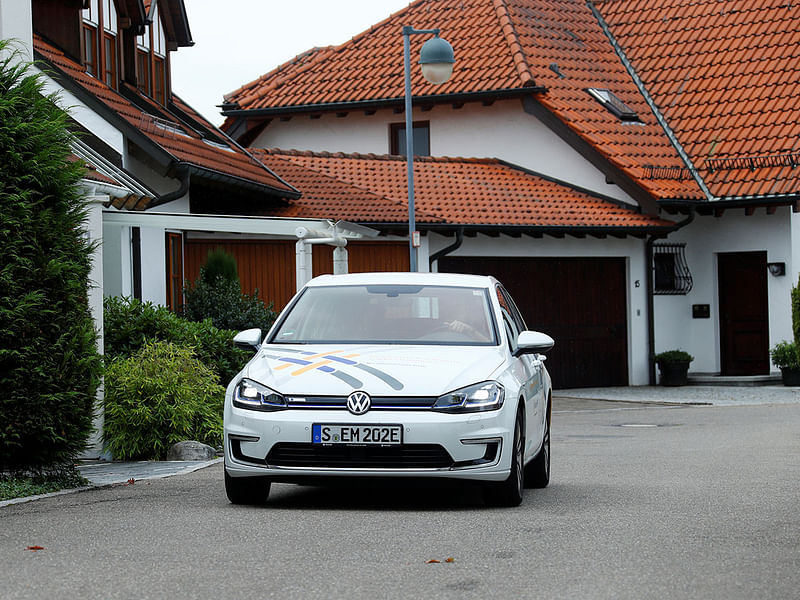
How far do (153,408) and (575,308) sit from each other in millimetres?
15948

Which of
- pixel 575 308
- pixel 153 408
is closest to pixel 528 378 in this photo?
pixel 153 408

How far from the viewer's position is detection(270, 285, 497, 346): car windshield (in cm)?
1026

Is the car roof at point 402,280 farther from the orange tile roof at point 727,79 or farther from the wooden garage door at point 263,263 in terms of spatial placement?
the orange tile roof at point 727,79

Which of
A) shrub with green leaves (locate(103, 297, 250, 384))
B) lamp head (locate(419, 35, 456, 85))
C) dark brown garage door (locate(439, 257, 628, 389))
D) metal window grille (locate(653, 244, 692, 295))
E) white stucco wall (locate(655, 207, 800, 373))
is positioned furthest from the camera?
metal window grille (locate(653, 244, 692, 295))

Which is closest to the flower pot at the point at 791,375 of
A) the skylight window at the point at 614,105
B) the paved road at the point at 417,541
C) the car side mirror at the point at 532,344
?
the skylight window at the point at 614,105

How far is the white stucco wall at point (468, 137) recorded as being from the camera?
97.2ft

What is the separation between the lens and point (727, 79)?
3152 cm

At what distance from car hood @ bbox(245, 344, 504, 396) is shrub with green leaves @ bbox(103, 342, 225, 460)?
4043mm

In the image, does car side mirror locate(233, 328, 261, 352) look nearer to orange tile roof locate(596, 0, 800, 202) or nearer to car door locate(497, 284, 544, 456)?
car door locate(497, 284, 544, 456)

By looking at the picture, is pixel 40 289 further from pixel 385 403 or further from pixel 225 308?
pixel 225 308

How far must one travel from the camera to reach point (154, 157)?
755 inches

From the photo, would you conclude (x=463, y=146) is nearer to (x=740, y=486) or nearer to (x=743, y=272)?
(x=743, y=272)

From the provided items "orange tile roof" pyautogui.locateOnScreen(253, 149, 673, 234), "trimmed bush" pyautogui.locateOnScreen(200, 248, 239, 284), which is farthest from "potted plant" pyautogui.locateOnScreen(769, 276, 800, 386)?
"trimmed bush" pyautogui.locateOnScreen(200, 248, 239, 284)

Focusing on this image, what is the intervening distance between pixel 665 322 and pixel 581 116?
4552 mm
